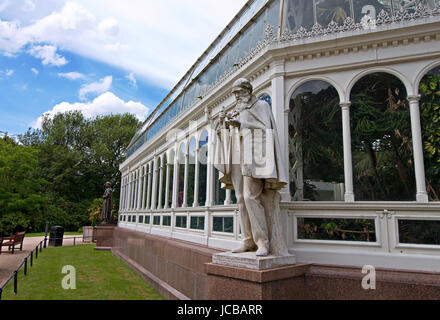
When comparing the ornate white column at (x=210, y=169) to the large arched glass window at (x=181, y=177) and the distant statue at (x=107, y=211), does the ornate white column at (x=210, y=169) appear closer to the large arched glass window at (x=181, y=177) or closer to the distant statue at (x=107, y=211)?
the large arched glass window at (x=181, y=177)

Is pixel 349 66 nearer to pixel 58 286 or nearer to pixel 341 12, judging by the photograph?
pixel 341 12

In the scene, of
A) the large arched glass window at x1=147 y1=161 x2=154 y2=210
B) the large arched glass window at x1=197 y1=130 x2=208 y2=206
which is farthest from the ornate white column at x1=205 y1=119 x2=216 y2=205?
the large arched glass window at x1=147 y1=161 x2=154 y2=210

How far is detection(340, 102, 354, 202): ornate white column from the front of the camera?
5923 mm

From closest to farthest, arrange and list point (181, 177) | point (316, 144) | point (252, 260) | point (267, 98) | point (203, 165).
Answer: point (252, 260), point (316, 144), point (267, 98), point (203, 165), point (181, 177)

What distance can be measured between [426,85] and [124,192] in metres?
22.3

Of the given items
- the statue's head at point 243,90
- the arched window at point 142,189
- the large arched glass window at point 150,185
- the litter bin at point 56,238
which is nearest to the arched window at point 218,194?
the statue's head at point 243,90

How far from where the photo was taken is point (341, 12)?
21.6 feet

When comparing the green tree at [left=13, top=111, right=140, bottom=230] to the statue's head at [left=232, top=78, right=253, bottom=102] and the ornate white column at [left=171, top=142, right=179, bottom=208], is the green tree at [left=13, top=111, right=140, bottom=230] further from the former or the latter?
the statue's head at [left=232, top=78, right=253, bottom=102]

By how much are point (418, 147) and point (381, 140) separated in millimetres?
607

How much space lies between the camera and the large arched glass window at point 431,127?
5555mm

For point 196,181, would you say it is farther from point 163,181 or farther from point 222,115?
point 222,115

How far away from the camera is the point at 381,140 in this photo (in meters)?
5.96
